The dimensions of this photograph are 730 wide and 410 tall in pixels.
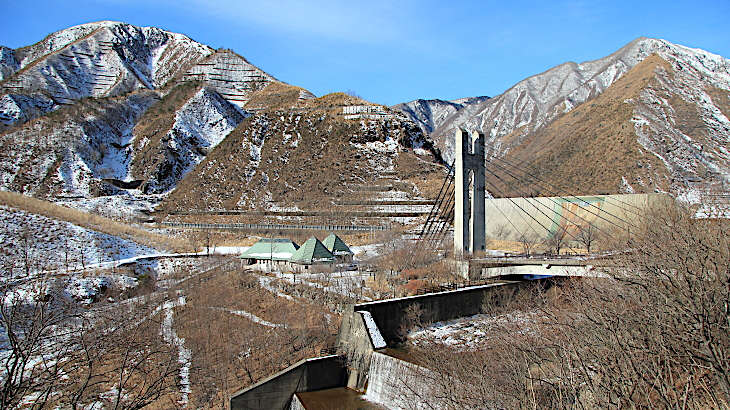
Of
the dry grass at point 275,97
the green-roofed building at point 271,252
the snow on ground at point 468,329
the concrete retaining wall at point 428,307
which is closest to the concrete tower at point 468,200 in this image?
the concrete retaining wall at point 428,307

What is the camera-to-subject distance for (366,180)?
73438 millimetres

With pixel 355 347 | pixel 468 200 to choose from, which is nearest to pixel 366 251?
pixel 468 200

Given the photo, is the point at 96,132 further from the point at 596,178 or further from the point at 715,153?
the point at 715,153

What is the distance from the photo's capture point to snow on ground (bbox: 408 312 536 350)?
19.5 metres

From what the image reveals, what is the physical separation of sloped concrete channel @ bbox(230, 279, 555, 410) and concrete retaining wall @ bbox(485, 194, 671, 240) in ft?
67.1

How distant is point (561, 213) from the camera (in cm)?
4350

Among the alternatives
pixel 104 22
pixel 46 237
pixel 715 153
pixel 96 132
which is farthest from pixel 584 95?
pixel 46 237

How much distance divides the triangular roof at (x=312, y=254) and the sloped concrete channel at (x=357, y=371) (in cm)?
1515

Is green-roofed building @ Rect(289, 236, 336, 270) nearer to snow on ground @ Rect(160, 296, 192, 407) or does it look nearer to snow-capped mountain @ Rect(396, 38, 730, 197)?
snow on ground @ Rect(160, 296, 192, 407)

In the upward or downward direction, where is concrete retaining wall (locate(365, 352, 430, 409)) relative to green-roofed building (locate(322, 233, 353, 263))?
downward

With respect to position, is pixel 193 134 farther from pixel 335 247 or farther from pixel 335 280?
pixel 335 280

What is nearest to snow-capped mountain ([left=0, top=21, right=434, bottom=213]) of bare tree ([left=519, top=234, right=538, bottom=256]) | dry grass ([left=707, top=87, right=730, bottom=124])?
bare tree ([left=519, top=234, right=538, bottom=256])

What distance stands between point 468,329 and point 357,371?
5373 millimetres

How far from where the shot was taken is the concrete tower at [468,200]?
2944cm
